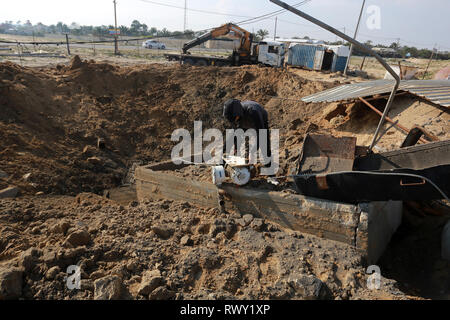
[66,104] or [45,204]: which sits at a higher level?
[66,104]

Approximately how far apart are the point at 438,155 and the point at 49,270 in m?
4.21

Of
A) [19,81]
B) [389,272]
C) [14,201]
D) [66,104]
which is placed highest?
[19,81]

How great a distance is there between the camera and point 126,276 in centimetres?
314

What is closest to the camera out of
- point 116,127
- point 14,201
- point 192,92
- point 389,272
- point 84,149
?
point 389,272

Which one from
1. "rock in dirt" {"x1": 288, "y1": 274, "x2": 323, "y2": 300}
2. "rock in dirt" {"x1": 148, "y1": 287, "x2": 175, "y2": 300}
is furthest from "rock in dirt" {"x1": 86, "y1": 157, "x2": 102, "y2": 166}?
"rock in dirt" {"x1": 288, "y1": 274, "x2": 323, "y2": 300}

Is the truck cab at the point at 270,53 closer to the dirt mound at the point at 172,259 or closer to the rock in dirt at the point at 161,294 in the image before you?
the dirt mound at the point at 172,259

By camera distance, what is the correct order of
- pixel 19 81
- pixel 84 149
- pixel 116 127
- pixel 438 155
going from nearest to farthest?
pixel 438 155, pixel 84 149, pixel 19 81, pixel 116 127

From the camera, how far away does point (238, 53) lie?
16.7 meters

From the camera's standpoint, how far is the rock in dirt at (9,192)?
503cm

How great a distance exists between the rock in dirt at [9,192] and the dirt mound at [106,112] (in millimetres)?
263

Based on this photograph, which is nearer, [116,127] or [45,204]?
[45,204]

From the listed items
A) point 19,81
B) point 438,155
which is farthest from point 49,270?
point 19,81

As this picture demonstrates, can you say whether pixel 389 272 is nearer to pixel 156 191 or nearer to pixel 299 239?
pixel 299 239

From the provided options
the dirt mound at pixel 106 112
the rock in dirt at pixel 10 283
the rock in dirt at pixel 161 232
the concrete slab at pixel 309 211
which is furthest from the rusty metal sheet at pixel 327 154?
the dirt mound at pixel 106 112
